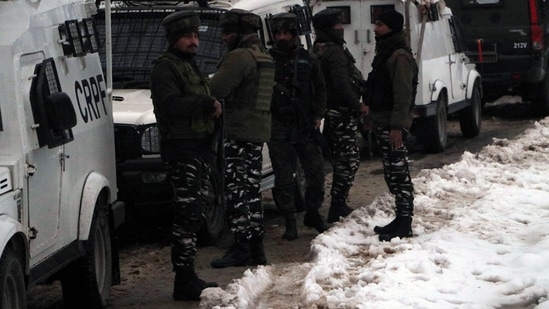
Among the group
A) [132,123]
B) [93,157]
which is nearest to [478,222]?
[132,123]

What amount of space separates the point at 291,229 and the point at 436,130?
270 inches

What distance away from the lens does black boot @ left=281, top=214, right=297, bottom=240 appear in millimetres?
11031

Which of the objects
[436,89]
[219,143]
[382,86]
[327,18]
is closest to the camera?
[219,143]

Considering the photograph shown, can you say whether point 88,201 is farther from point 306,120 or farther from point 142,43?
point 142,43

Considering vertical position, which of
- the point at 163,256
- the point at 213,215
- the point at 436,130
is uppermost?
the point at 213,215

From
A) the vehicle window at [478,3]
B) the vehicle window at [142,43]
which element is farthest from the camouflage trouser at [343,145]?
the vehicle window at [478,3]

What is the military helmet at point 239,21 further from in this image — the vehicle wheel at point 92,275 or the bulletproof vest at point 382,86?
the vehicle wheel at point 92,275

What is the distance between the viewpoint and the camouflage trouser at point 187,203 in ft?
27.4

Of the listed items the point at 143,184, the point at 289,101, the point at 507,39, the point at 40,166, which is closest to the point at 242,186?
the point at 143,184

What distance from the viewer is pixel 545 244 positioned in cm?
977

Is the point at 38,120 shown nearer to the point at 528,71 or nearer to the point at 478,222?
the point at 478,222

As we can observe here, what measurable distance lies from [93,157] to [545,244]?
361 centimetres

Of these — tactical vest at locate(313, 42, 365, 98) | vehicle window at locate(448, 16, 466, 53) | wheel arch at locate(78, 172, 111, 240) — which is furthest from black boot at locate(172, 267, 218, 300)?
vehicle window at locate(448, 16, 466, 53)

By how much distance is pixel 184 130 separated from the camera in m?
8.36
